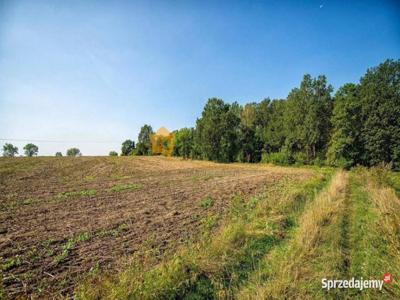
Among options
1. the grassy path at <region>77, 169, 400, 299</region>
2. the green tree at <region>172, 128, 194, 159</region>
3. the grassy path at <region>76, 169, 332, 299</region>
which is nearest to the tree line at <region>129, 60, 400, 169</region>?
the green tree at <region>172, 128, 194, 159</region>

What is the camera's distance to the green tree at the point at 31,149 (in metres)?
128

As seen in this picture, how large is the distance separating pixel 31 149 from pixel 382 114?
162808 mm

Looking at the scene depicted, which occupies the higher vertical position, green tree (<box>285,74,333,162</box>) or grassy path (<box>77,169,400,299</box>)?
green tree (<box>285,74,333,162</box>)

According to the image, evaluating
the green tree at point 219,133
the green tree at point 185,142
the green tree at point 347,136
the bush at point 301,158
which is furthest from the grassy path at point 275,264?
the green tree at point 185,142

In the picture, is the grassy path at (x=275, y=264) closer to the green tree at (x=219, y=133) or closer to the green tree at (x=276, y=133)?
the green tree at (x=276, y=133)

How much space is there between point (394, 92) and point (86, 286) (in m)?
43.1

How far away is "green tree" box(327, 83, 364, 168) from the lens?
103ft

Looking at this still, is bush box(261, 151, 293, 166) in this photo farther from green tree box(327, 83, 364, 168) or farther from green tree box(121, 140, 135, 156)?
green tree box(121, 140, 135, 156)

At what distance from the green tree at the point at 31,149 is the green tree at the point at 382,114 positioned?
6196 inches

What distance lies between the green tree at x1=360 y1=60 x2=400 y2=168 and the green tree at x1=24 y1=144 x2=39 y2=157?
516 ft

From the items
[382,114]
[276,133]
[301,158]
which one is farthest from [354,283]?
[276,133]

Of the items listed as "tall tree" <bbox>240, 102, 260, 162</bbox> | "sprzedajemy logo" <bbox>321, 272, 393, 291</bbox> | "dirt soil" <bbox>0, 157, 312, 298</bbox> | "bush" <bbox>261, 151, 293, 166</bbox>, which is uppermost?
"tall tree" <bbox>240, 102, 260, 162</bbox>

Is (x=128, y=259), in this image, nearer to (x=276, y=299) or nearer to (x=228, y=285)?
(x=228, y=285)

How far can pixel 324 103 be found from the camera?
1506 inches
